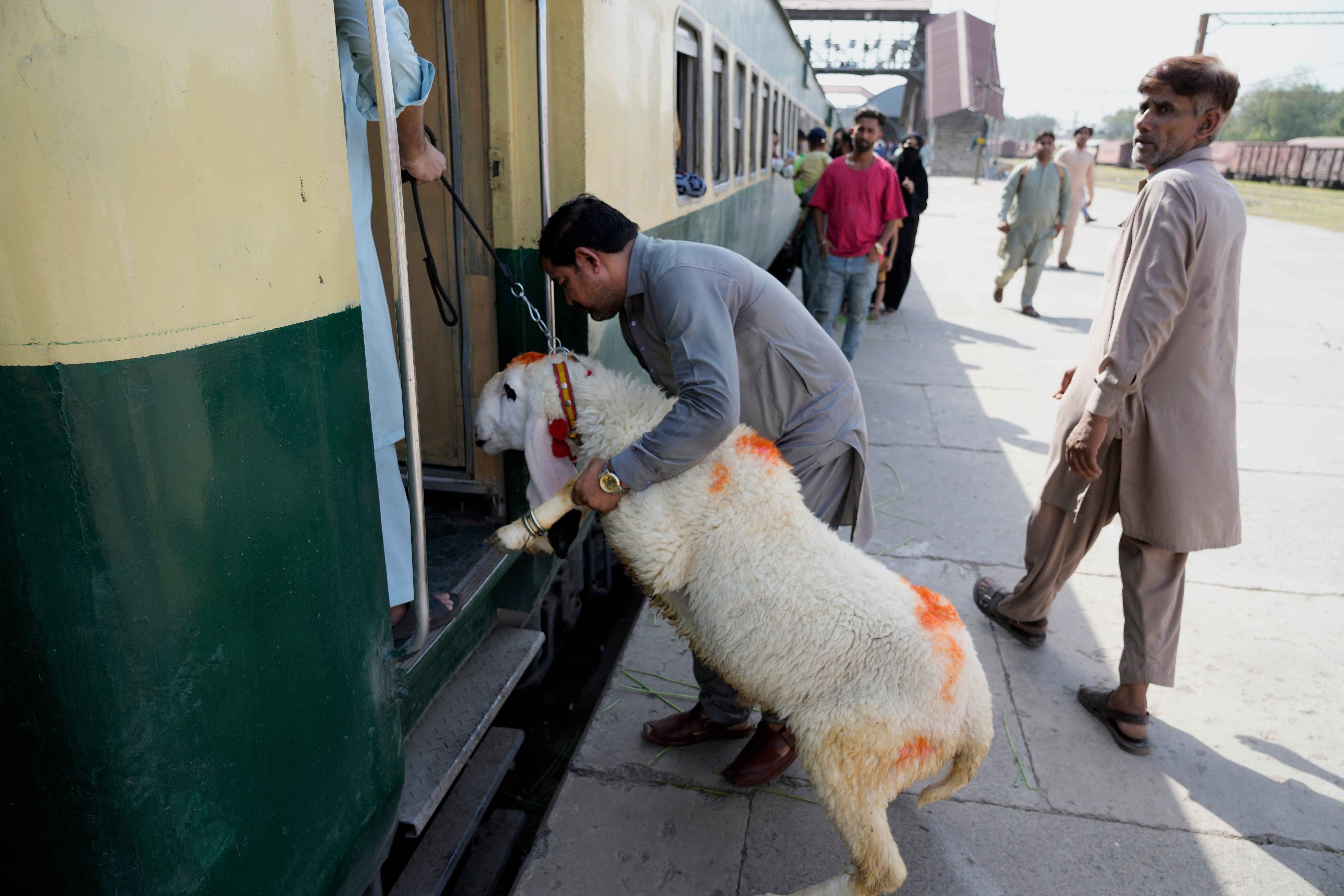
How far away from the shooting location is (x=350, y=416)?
5.50 ft

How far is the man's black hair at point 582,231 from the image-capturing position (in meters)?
2.20

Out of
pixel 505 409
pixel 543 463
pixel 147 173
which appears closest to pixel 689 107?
pixel 505 409

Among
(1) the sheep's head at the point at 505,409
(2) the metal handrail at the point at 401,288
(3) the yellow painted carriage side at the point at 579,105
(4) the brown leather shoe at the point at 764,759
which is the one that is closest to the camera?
(2) the metal handrail at the point at 401,288

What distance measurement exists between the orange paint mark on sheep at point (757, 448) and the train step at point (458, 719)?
1.16 meters

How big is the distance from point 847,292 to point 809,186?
3274mm

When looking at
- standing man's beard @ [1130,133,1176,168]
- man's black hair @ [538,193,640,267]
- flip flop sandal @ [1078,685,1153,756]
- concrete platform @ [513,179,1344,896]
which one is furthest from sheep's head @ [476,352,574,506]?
flip flop sandal @ [1078,685,1153,756]

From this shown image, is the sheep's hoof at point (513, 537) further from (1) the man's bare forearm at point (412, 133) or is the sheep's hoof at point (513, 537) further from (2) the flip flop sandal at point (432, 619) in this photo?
(1) the man's bare forearm at point (412, 133)

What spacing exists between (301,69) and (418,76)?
2.20ft

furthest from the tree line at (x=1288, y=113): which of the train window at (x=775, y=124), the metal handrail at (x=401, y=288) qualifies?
the metal handrail at (x=401, y=288)

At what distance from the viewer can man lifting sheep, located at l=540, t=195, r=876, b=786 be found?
83.1 inches

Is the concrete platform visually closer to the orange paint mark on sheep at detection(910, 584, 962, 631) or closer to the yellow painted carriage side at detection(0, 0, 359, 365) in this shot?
the orange paint mark on sheep at detection(910, 584, 962, 631)

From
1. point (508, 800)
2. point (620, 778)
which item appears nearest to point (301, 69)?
point (620, 778)

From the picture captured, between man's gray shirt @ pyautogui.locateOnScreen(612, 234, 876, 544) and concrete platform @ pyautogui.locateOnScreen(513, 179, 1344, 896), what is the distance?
3.42ft

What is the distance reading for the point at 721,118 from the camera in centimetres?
640
